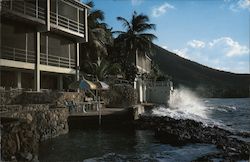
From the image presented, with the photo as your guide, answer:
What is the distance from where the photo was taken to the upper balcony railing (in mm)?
20875

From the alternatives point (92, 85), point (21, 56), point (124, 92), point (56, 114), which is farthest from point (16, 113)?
point (124, 92)

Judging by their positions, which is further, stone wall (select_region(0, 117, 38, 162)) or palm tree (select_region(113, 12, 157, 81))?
palm tree (select_region(113, 12, 157, 81))

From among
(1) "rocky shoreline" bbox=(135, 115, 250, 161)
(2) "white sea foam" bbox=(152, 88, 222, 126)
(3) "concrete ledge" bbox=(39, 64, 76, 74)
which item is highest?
(3) "concrete ledge" bbox=(39, 64, 76, 74)

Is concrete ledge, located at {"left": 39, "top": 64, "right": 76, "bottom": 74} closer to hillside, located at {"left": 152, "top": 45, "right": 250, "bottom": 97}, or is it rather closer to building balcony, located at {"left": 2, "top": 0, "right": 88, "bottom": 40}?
building balcony, located at {"left": 2, "top": 0, "right": 88, "bottom": 40}

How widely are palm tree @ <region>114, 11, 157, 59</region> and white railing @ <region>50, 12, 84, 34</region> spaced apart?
12.6 meters

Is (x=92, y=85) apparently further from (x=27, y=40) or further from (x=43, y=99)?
(x=27, y=40)

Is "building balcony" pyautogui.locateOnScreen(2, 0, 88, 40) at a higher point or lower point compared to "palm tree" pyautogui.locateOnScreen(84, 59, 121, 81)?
higher

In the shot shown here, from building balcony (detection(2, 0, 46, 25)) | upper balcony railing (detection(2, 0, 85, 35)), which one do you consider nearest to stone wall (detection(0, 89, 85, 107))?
building balcony (detection(2, 0, 46, 25))

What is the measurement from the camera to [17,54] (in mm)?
22344

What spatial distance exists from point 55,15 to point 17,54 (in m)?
4.57

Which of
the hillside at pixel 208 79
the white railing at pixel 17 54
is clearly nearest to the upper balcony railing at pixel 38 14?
the white railing at pixel 17 54

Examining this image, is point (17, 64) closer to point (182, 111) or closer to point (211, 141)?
point (211, 141)

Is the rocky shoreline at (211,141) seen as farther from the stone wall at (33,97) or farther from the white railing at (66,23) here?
the white railing at (66,23)

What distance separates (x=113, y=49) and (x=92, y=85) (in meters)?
20.9
